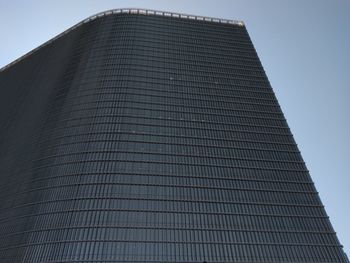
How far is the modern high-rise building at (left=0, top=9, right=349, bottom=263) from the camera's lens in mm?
84562

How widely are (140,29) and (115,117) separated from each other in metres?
48.5

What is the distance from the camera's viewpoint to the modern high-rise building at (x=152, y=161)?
84.6m

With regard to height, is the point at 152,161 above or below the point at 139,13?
below

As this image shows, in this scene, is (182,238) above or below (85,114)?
below

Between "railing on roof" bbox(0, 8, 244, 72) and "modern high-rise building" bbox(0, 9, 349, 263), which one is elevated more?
"railing on roof" bbox(0, 8, 244, 72)

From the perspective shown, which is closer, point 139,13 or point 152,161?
point 152,161

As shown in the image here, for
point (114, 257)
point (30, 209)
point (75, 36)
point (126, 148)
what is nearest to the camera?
point (114, 257)

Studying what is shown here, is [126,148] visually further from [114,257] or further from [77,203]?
[114,257]

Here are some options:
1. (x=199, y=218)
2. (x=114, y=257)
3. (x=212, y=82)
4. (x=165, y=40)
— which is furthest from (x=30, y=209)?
(x=165, y=40)

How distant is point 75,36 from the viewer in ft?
492

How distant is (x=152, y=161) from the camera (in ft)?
326

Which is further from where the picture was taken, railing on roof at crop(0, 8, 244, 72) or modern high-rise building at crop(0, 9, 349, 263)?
railing on roof at crop(0, 8, 244, 72)

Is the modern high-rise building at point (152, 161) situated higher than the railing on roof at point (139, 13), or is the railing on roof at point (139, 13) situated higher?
the railing on roof at point (139, 13)

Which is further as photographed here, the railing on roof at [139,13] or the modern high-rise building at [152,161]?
the railing on roof at [139,13]
